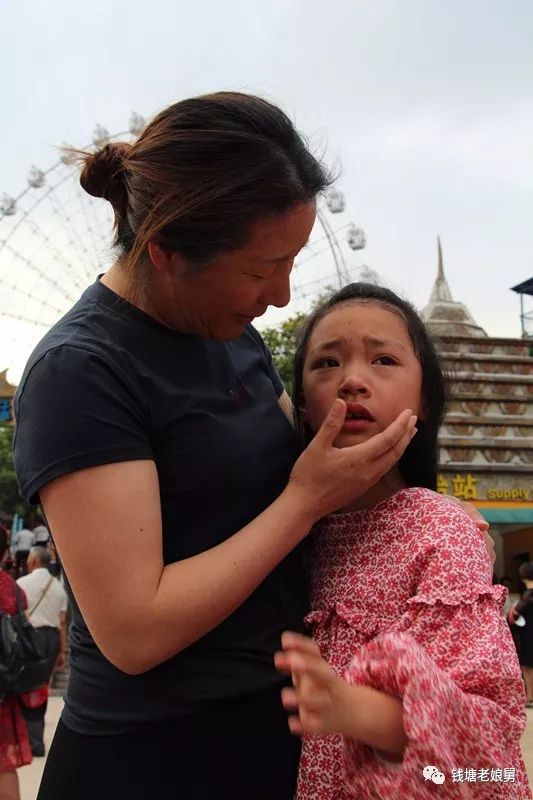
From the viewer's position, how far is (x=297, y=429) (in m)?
1.80

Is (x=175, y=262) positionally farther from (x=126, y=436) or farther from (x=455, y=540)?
(x=455, y=540)

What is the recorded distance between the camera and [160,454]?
144 centimetres

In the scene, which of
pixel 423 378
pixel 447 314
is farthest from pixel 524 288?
pixel 423 378

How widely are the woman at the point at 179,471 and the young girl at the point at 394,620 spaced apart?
0.13 metres

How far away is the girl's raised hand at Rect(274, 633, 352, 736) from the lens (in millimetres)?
1169

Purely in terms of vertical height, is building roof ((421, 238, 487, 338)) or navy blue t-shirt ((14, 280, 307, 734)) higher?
building roof ((421, 238, 487, 338))

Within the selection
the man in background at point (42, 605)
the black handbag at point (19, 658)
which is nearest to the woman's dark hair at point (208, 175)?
the black handbag at point (19, 658)

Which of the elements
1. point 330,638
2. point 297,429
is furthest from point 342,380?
point 330,638

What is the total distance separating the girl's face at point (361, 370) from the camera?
167cm

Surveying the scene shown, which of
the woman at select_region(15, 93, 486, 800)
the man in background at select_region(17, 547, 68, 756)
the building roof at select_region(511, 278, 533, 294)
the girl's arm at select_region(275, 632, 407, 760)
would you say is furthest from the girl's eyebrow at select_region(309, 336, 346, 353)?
the building roof at select_region(511, 278, 533, 294)

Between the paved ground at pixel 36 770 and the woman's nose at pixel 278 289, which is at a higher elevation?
the woman's nose at pixel 278 289

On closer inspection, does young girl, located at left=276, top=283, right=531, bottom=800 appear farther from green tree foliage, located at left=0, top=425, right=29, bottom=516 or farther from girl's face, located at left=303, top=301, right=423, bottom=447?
green tree foliage, located at left=0, top=425, right=29, bottom=516

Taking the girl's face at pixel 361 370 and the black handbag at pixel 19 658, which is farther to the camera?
the black handbag at pixel 19 658

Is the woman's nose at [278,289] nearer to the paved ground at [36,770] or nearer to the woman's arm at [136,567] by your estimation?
the woman's arm at [136,567]
